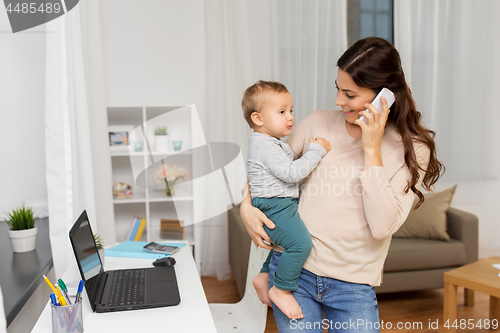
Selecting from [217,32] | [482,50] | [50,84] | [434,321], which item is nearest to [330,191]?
[50,84]

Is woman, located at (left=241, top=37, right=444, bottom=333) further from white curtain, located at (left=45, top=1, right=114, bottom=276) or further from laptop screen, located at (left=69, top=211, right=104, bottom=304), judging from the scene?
white curtain, located at (left=45, top=1, right=114, bottom=276)

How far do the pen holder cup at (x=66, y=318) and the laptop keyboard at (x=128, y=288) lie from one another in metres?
0.15

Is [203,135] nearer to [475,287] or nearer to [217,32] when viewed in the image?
[217,32]

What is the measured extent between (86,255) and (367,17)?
2808mm

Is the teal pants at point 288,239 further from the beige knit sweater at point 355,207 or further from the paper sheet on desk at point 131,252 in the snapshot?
the paper sheet on desk at point 131,252

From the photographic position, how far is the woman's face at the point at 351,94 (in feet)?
3.43

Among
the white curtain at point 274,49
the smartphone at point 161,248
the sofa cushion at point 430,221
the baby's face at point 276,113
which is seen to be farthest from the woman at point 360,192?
the white curtain at point 274,49

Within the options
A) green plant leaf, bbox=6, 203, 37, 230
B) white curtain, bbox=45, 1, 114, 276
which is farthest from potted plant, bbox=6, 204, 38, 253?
white curtain, bbox=45, 1, 114, 276

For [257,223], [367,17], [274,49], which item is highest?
[367,17]

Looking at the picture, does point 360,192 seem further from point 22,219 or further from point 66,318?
point 22,219

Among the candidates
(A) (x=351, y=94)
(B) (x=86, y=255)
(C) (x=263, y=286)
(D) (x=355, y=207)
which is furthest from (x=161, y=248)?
(A) (x=351, y=94)

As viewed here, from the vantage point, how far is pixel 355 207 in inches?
42.2

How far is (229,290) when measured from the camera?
118 inches

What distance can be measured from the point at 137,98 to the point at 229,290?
171 centimetres
